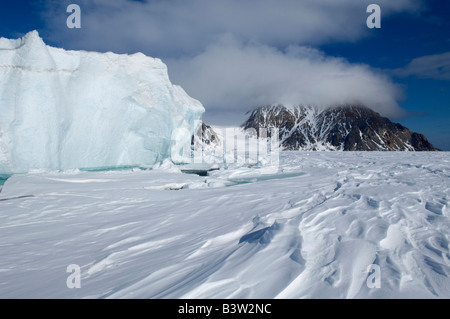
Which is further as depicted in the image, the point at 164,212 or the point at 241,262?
the point at 164,212

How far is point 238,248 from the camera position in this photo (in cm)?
308

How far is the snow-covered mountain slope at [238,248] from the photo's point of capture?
2184 millimetres

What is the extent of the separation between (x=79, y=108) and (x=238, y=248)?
14.8 m

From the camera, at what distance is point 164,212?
5559 millimetres

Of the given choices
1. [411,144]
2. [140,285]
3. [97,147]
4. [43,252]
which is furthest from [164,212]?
[411,144]

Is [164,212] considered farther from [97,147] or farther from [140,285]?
[97,147]

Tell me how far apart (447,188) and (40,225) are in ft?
31.3

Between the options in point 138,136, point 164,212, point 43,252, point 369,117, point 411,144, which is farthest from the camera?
point 369,117

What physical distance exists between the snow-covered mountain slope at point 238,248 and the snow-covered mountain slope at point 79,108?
851cm

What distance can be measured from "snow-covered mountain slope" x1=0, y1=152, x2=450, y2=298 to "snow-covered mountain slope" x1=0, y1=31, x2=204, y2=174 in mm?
8513
